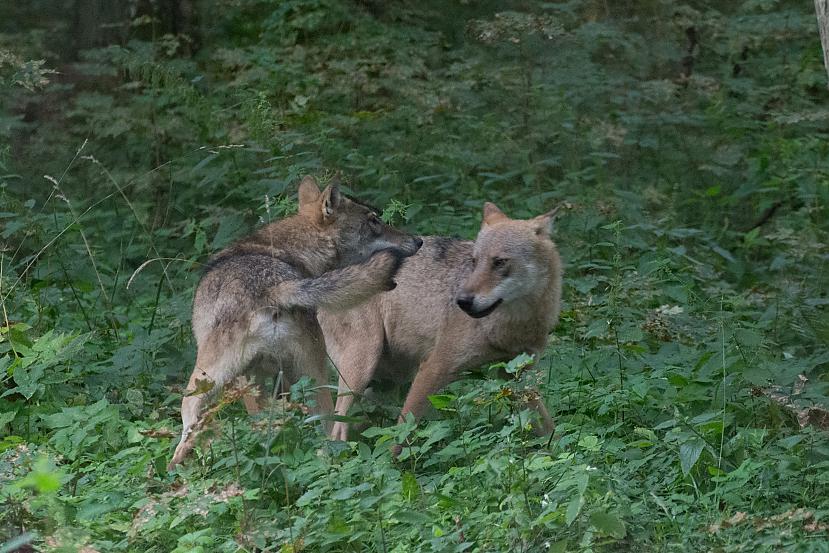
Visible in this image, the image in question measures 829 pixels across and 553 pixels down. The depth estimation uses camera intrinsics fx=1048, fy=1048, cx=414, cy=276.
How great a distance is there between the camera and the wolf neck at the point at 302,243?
280 inches

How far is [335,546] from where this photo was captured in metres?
4.74

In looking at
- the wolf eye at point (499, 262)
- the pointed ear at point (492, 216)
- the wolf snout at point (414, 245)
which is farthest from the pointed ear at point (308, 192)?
the wolf eye at point (499, 262)

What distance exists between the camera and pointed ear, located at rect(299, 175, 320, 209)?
7746 mm

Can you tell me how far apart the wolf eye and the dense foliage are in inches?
28.5

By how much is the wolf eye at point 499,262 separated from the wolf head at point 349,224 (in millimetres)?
654

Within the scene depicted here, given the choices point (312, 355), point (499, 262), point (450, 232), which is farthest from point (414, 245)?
point (450, 232)

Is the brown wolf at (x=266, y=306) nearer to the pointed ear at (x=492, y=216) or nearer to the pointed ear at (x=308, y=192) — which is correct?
the pointed ear at (x=308, y=192)

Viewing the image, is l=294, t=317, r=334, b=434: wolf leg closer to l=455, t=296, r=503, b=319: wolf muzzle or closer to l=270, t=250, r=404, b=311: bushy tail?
l=270, t=250, r=404, b=311: bushy tail

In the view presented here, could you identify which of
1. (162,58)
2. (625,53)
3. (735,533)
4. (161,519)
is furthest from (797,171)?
(161,519)

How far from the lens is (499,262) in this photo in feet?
23.2

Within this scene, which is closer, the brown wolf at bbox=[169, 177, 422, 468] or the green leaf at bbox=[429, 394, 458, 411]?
the green leaf at bbox=[429, 394, 458, 411]

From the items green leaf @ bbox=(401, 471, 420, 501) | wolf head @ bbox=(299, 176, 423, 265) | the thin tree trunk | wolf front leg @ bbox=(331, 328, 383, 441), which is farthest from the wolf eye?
the thin tree trunk

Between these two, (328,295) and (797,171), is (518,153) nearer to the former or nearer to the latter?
(797,171)

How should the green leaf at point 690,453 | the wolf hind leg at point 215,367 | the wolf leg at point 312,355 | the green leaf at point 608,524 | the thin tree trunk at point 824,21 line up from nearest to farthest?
the green leaf at point 608,524
the green leaf at point 690,453
the thin tree trunk at point 824,21
the wolf hind leg at point 215,367
the wolf leg at point 312,355
